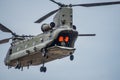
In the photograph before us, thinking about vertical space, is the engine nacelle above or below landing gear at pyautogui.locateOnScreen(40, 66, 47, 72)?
above

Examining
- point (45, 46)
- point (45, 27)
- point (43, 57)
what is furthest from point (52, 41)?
point (43, 57)

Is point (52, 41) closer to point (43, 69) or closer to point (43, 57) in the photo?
point (43, 57)

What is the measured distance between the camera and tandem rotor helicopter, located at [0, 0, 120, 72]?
2381 inches

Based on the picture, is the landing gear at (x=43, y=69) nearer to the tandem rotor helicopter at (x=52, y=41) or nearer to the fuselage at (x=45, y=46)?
the tandem rotor helicopter at (x=52, y=41)

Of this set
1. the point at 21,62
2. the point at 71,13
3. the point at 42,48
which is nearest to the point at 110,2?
the point at 71,13

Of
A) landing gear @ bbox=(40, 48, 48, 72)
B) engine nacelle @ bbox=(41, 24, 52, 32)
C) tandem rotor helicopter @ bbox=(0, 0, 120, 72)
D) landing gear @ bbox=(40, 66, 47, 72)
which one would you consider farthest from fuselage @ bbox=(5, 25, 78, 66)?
landing gear @ bbox=(40, 66, 47, 72)

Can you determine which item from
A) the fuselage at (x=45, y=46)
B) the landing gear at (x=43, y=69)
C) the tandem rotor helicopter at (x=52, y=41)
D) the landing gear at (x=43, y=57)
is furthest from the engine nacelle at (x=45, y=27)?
the landing gear at (x=43, y=69)

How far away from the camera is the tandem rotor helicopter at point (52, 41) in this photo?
60.5 metres

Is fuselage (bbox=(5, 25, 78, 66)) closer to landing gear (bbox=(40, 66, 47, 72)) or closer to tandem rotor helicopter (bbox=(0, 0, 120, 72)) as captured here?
tandem rotor helicopter (bbox=(0, 0, 120, 72))

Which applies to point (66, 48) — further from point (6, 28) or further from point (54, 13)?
point (6, 28)

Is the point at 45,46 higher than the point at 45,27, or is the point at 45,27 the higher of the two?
the point at 45,27

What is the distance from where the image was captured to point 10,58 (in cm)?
6962

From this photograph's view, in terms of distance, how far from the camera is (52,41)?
200ft

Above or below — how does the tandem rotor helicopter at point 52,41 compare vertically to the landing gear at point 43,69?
above
